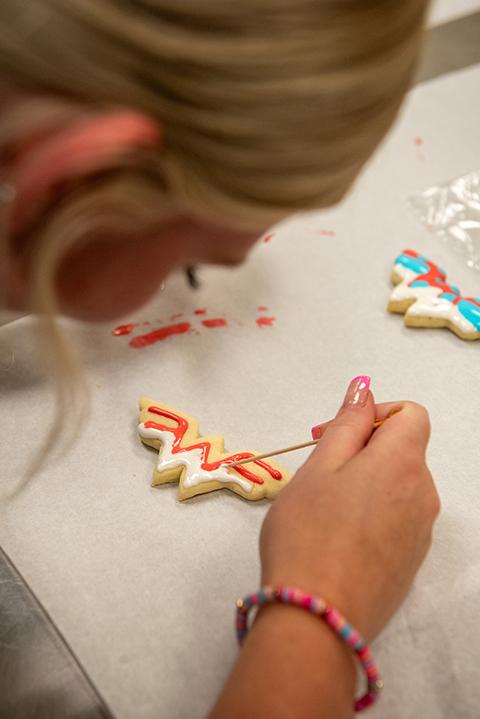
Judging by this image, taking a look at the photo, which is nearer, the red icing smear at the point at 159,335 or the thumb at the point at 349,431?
the thumb at the point at 349,431

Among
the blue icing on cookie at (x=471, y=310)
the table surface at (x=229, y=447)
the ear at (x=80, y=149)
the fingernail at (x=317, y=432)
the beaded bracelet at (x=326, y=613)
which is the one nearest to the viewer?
the ear at (x=80, y=149)

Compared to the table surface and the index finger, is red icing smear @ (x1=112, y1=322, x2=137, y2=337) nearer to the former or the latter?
the table surface

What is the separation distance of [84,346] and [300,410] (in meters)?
0.27

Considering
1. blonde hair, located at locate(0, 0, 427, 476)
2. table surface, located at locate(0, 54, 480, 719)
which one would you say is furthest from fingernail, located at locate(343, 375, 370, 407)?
blonde hair, located at locate(0, 0, 427, 476)

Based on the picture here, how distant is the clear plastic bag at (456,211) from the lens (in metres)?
1.07

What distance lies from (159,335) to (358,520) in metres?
0.41

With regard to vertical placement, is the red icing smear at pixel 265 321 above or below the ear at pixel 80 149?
below

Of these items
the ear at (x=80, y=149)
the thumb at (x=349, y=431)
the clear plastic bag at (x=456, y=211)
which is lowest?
the thumb at (x=349, y=431)

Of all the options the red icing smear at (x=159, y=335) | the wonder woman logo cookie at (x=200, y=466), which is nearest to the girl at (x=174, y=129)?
the wonder woman logo cookie at (x=200, y=466)

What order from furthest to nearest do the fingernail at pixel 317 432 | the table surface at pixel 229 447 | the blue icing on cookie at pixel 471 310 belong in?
the blue icing on cookie at pixel 471 310, the fingernail at pixel 317 432, the table surface at pixel 229 447

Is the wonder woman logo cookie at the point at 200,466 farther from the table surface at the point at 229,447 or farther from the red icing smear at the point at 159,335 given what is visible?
the red icing smear at the point at 159,335

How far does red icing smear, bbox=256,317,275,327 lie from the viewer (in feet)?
3.18

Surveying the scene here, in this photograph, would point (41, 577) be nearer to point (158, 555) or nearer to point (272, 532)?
point (158, 555)

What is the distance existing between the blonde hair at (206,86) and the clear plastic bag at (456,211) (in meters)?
0.64
